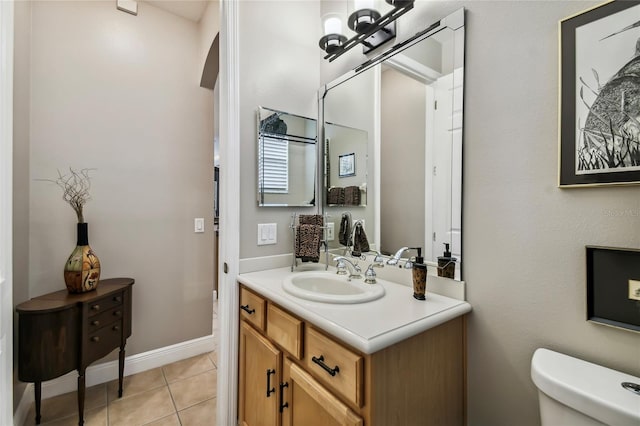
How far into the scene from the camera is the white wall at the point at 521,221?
0.81 m

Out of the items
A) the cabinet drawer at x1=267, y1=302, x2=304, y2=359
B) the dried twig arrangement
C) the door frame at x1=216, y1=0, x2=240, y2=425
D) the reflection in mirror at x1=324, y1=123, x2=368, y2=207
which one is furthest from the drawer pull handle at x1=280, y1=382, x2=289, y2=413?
the dried twig arrangement

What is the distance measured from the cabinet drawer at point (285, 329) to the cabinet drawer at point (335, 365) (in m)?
0.04

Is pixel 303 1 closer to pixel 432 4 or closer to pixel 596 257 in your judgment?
pixel 432 4

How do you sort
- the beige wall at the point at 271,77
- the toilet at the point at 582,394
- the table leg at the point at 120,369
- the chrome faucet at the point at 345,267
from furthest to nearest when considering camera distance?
the table leg at the point at 120,369
the beige wall at the point at 271,77
the chrome faucet at the point at 345,267
the toilet at the point at 582,394

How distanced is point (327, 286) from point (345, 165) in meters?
0.73

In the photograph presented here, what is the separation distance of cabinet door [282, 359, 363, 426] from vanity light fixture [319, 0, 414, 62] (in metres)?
1.51

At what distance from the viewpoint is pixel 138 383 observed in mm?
2043

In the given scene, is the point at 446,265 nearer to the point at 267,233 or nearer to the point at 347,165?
the point at 347,165

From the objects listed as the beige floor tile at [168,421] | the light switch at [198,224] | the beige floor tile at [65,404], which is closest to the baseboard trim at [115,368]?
the beige floor tile at [65,404]

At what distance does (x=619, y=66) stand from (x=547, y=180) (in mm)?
334

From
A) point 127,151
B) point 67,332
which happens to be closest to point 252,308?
point 67,332

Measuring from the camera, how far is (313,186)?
182 cm

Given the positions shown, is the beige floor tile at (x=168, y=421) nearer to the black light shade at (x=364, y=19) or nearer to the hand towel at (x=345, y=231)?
the hand towel at (x=345, y=231)

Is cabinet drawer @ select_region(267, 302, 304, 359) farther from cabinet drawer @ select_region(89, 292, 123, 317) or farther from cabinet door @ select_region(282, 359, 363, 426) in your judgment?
cabinet drawer @ select_region(89, 292, 123, 317)
